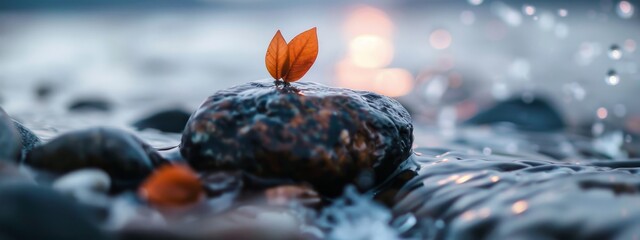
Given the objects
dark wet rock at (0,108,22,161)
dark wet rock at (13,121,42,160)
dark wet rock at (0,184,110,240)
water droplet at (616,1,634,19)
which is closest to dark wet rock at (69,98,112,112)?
dark wet rock at (13,121,42,160)

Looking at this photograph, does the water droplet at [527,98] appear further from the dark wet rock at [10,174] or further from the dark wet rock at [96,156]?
the dark wet rock at [10,174]

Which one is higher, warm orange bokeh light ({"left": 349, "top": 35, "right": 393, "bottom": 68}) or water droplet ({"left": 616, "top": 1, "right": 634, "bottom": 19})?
water droplet ({"left": 616, "top": 1, "right": 634, "bottom": 19})

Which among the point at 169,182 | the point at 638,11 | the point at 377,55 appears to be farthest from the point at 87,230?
the point at 377,55

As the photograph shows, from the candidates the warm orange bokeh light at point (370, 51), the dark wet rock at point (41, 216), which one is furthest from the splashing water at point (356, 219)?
the warm orange bokeh light at point (370, 51)

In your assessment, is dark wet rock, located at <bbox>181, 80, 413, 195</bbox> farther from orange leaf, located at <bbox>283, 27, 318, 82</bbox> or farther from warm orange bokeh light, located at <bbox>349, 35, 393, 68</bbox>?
warm orange bokeh light, located at <bbox>349, 35, 393, 68</bbox>

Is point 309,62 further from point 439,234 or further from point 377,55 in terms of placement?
point 377,55
